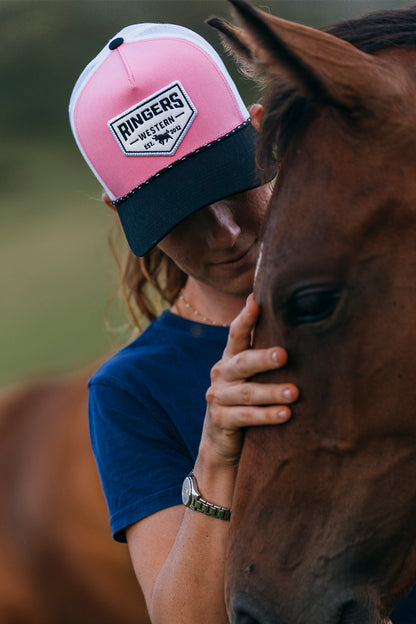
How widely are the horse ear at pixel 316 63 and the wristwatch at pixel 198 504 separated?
0.75 meters

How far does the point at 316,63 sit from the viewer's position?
3.12ft

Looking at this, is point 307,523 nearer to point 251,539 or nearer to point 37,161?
point 251,539

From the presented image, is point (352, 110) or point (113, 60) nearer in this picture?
point (352, 110)

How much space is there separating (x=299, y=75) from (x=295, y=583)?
2.64 feet

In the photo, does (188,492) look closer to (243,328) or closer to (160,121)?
(243,328)

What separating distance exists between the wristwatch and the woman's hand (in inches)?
3.5

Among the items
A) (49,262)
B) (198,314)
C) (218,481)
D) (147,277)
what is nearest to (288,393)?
(218,481)

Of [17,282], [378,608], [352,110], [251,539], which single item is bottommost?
[17,282]

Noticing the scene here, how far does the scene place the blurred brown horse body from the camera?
138 inches

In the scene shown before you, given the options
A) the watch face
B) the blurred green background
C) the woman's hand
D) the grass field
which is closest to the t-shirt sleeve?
the watch face

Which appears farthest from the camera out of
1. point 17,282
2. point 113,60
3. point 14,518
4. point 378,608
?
point 17,282

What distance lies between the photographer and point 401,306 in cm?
100

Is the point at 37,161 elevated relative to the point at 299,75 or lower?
lower

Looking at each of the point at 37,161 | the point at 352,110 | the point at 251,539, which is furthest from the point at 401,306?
the point at 37,161
